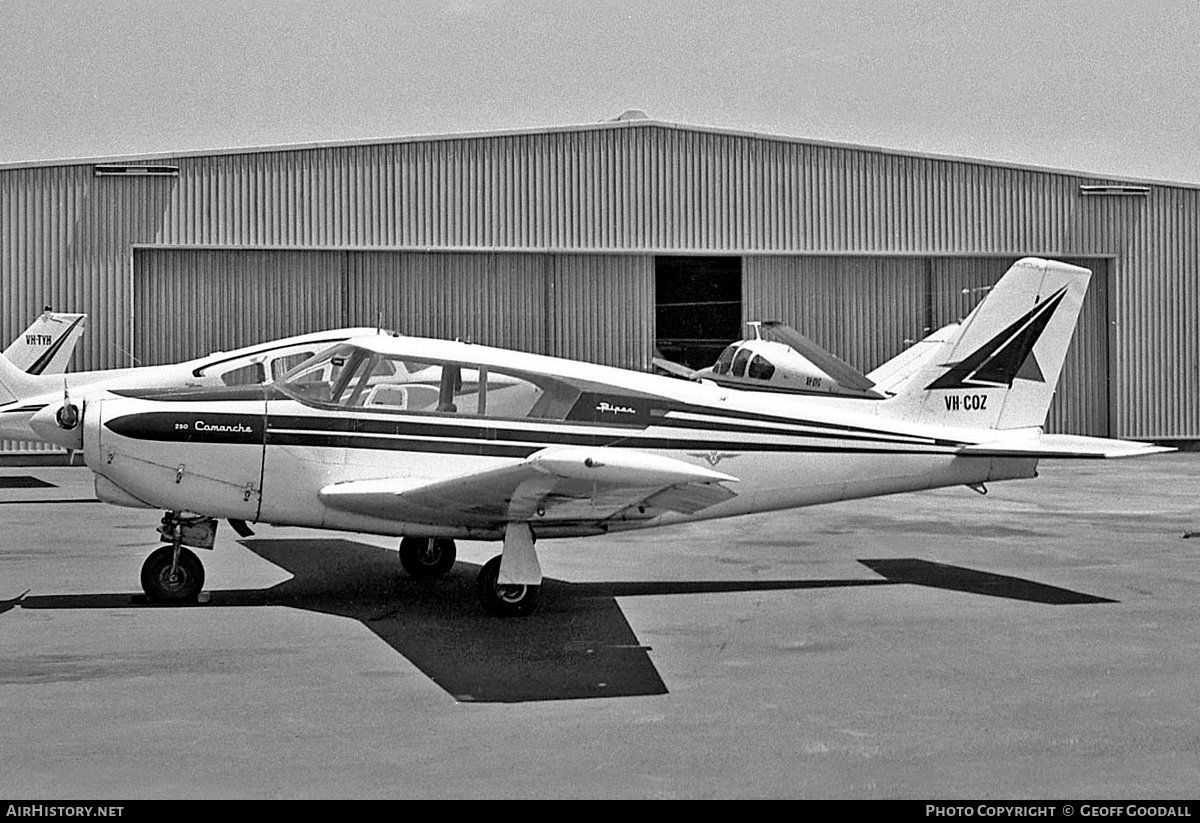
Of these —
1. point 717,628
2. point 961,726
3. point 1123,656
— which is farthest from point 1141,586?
point 961,726

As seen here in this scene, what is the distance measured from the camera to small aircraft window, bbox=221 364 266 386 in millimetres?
14633

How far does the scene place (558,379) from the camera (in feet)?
31.0

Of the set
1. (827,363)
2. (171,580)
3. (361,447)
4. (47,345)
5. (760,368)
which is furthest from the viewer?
(47,345)

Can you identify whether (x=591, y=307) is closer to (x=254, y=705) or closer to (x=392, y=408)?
(x=392, y=408)

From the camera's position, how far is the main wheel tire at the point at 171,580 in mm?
9234

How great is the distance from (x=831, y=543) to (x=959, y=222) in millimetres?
16988

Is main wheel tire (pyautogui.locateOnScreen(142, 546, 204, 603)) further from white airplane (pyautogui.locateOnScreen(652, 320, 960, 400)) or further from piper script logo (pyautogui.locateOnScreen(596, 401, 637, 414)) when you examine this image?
white airplane (pyautogui.locateOnScreen(652, 320, 960, 400))

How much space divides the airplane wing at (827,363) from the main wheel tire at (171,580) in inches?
506

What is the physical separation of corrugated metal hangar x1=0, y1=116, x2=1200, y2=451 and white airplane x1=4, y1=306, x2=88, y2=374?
3.20 m

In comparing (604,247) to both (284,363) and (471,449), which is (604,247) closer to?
(284,363)

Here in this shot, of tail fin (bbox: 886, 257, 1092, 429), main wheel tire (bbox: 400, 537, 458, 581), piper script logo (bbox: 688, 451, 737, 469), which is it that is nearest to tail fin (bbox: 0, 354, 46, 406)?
main wheel tire (bbox: 400, 537, 458, 581)

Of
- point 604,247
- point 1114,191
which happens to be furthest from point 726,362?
point 1114,191

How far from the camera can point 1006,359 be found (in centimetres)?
1084

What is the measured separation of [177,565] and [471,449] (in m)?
2.31
